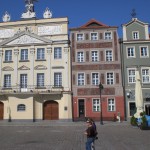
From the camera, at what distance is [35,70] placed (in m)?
33.8

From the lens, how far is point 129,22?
34.0 meters

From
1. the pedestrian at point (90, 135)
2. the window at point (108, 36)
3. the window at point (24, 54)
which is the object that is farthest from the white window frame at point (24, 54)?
the pedestrian at point (90, 135)

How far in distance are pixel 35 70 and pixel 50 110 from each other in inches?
212

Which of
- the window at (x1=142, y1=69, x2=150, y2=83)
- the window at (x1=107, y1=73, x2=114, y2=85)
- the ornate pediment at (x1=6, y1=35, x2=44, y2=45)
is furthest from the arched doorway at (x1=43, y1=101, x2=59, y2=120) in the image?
the window at (x1=142, y1=69, x2=150, y2=83)

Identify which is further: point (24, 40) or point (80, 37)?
point (24, 40)

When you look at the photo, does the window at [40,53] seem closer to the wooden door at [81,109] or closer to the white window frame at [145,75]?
the wooden door at [81,109]

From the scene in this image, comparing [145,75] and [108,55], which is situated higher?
[108,55]

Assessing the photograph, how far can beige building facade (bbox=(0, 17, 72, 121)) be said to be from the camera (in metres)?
32.8

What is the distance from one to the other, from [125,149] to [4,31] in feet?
92.3

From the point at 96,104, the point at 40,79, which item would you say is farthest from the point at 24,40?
the point at 96,104

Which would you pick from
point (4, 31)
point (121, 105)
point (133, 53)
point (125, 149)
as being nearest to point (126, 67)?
point (133, 53)

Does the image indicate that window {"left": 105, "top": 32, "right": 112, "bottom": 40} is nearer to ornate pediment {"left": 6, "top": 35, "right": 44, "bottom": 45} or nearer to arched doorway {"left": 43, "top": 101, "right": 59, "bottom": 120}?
ornate pediment {"left": 6, "top": 35, "right": 44, "bottom": 45}

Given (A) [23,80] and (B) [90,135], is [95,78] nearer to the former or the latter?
(A) [23,80]

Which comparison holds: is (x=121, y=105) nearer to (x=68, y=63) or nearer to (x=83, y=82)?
(x=83, y=82)
